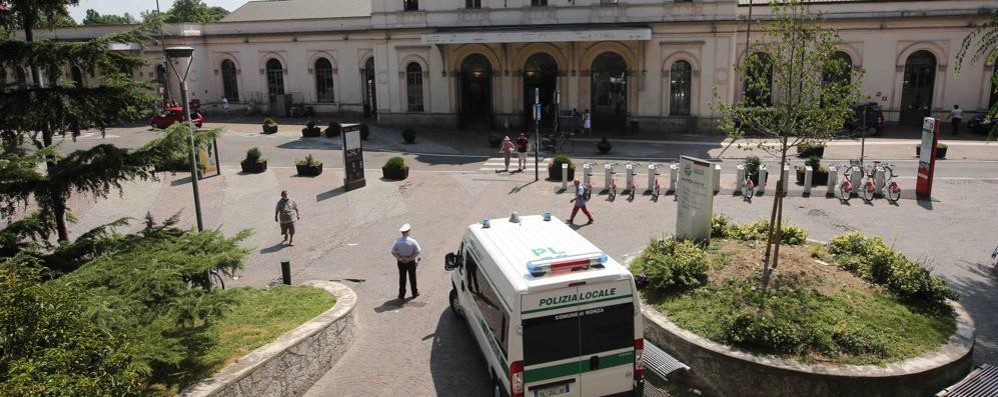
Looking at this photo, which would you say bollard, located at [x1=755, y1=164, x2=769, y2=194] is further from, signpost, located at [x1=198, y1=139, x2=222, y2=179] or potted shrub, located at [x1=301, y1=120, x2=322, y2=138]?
potted shrub, located at [x1=301, y1=120, x2=322, y2=138]

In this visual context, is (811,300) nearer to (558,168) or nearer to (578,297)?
(578,297)

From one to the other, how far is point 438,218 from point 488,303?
10.7 metres

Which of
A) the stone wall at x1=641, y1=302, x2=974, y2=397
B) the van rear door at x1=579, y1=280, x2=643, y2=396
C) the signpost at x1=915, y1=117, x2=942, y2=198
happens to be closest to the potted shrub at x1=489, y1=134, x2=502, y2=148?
the signpost at x1=915, y1=117, x2=942, y2=198

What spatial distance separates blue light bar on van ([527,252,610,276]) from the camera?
8.23m

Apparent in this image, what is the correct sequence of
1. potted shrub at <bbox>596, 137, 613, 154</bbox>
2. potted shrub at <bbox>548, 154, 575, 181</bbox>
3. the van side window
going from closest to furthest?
the van side window → potted shrub at <bbox>548, 154, 575, 181</bbox> → potted shrub at <bbox>596, 137, 613, 154</bbox>

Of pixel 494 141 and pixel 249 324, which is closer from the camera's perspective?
pixel 249 324

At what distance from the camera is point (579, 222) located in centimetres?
1925

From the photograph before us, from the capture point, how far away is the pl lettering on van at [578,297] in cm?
805

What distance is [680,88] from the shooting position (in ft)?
118

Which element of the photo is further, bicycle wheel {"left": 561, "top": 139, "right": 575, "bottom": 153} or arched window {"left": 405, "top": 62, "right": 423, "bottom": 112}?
arched window {"left": 405, "top": 62, "right": 423, "bottom": 112}

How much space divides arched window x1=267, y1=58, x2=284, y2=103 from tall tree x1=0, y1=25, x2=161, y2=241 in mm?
38244

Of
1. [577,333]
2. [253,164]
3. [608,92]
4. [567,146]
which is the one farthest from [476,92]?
[577,333]

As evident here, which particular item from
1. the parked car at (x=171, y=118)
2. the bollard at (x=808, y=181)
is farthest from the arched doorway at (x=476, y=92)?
the bollard at (x=808, y=181)

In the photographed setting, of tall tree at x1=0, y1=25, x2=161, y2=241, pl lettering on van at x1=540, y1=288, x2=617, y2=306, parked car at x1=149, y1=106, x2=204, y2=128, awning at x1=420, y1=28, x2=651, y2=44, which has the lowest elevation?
pl lettering on van at x1=540, y1=288, x2=617, y2=306
